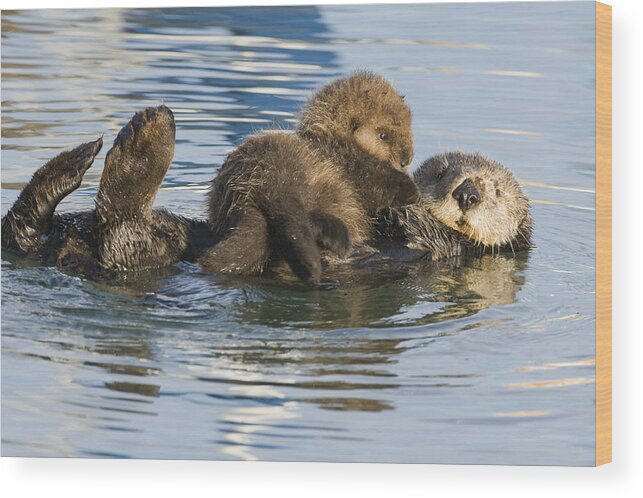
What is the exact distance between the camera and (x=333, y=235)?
4941mm

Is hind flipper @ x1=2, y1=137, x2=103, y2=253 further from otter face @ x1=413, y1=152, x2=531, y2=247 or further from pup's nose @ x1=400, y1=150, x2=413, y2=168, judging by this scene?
otter face @ x1=413, y1=152, x2=531, y2=247

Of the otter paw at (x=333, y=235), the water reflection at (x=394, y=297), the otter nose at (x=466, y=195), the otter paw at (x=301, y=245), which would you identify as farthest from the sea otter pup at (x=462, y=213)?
the otter paw at (x=301, y=245)

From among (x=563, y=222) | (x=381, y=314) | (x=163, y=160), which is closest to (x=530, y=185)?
(x=563, y=222)

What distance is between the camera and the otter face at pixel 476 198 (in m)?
5.69

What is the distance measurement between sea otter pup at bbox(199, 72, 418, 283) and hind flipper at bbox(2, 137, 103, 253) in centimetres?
61

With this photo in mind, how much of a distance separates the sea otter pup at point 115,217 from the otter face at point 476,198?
1.19m

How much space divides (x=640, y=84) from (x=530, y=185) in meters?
1.92

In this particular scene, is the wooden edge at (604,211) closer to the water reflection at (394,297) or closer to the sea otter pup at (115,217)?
the water reflection at (394,297)

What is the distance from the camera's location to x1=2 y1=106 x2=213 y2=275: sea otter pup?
191 inches

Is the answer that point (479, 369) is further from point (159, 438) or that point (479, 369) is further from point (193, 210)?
point (193, 210)

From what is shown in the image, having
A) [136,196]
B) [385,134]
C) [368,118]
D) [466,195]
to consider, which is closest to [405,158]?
[385,134]

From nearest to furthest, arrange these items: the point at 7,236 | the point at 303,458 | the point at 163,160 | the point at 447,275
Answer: the point at 303,458 → the point at 163,160 → the point at 7,236 → the point at 447,275

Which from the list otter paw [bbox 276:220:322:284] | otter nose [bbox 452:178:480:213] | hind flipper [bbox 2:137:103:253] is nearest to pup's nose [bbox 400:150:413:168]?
otter nose [bbox 452:178:480:213]

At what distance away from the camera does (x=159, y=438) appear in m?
4.34
